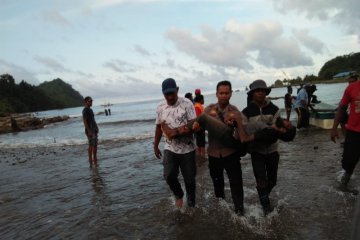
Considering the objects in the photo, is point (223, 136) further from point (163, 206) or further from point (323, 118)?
point (323, 118)

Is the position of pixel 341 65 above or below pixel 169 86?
above

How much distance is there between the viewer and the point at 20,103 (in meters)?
146

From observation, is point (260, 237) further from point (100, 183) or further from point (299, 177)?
point (100, 183)

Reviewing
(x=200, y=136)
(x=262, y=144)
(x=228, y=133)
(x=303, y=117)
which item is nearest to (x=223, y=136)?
(x=228, y=133)

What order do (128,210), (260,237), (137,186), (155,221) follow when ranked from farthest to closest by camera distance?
(137,186) → (128,210) → (155,221) → (260,237)

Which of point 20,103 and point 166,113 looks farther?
point 20,103

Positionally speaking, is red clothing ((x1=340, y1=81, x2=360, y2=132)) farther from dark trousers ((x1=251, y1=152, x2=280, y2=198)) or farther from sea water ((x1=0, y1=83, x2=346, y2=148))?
sea water ((x1=0, y1=83, x2=346, y2=148))

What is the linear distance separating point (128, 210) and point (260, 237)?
2638 millimetres

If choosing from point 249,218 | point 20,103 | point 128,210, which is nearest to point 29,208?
point 128,210

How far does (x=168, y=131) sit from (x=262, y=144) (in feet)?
4.61

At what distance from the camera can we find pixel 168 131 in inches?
212

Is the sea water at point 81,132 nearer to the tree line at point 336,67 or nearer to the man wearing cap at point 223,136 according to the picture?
the man wearing cap at point 223,136

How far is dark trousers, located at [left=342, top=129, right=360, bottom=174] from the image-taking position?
231 inches

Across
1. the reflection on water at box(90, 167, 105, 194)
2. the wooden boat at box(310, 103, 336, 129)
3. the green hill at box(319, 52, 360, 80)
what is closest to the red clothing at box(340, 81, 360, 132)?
the reflection on water at box(90, 167, 105, 194)
